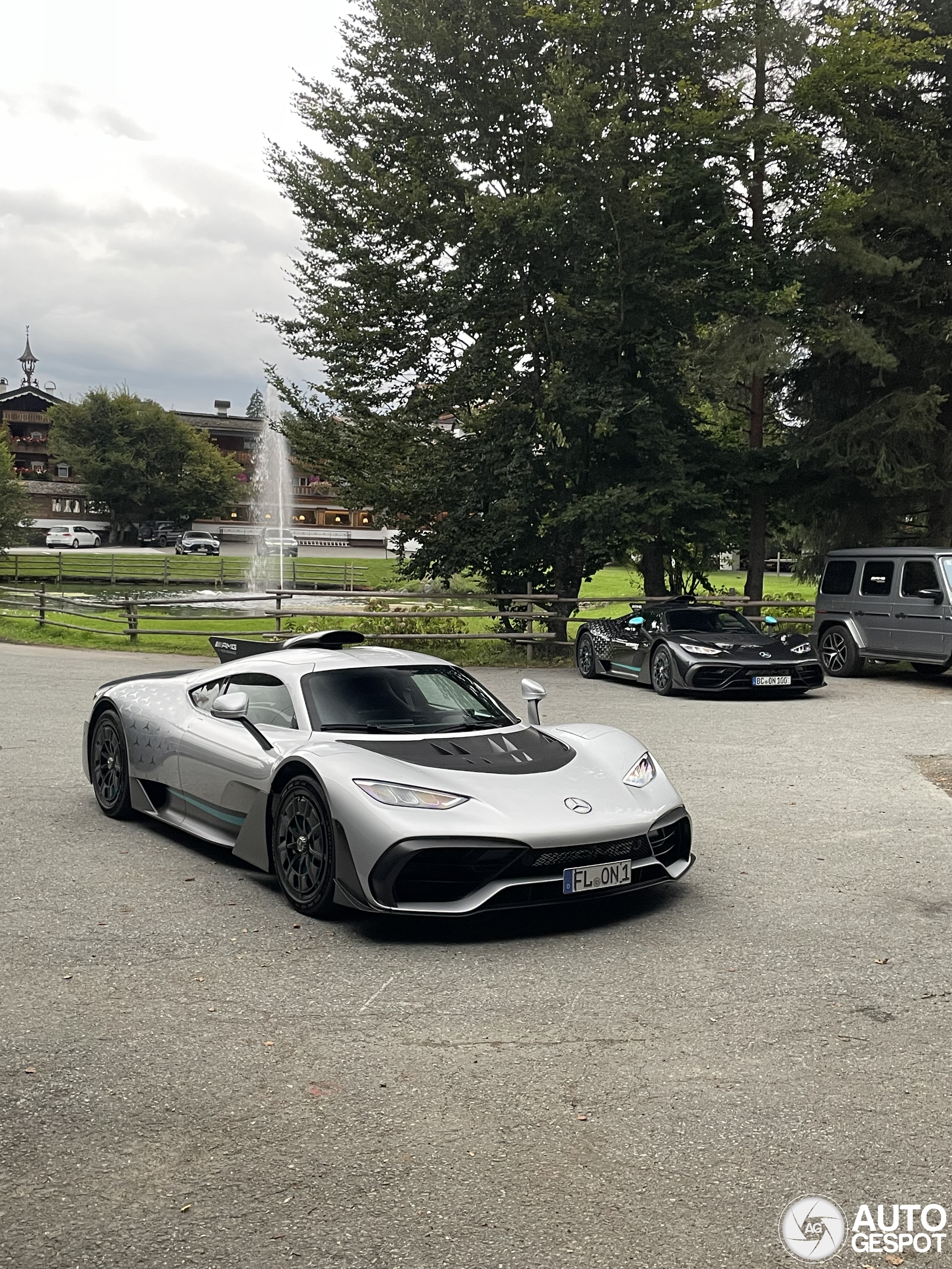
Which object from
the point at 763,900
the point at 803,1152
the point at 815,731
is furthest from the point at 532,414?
the point at 803,1152

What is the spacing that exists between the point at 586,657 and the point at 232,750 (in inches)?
519

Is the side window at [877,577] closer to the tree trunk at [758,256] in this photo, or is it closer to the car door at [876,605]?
the car door at [876,605]

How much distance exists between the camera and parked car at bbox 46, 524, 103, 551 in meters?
82.8

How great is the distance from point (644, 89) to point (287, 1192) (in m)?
22.9

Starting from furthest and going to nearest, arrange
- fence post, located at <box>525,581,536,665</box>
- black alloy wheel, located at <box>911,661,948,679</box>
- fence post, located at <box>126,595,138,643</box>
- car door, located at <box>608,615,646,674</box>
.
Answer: fence post, located at <box>126,595,138,643</box>
fence post, located at <box>525,581,536,665</box>
black alloy wheel, located at <box>911,661,948,679</box>
car door, located at <box>608,615,646,674</box>

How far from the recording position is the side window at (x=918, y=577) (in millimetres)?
18703

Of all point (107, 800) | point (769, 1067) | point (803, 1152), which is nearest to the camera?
point (803, 1152)

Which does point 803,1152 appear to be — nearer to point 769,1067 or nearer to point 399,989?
point 769,1067

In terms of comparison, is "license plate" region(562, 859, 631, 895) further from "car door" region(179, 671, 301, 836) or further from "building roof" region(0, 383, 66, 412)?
"building roof" region(0, 383, 66, 412)

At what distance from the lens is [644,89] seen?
2322 cm

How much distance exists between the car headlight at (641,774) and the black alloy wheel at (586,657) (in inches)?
499

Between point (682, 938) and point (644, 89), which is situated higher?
point (644, 89)

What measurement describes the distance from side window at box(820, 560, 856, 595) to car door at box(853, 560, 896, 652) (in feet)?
0.78
